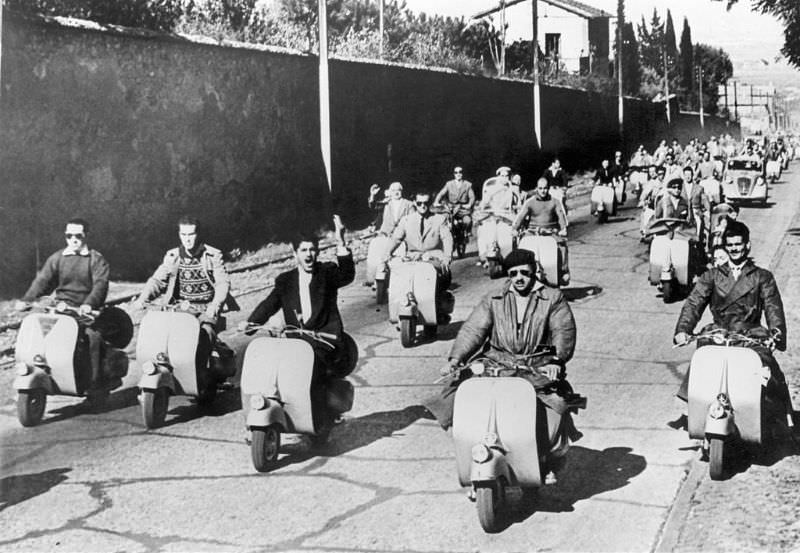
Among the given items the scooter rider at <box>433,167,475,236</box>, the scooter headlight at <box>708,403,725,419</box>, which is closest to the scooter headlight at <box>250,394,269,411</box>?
the scooter headlight at <box>708,403,725,419</box>

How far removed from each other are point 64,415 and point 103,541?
3.70 meters

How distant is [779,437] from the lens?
931cm

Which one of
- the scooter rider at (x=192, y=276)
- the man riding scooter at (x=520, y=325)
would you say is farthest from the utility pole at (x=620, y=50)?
the man riding scooter at (x=520, y=325)

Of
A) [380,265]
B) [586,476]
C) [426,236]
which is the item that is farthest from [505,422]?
[380,265]

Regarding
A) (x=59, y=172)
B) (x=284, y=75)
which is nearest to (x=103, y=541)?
(x=59, y=172)

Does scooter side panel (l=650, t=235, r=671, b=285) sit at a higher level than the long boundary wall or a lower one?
lower

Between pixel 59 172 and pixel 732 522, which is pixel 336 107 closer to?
pixel 59 172

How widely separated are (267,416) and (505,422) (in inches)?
78.9

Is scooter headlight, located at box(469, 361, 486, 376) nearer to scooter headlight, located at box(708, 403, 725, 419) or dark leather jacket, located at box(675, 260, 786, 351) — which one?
scooter headlight, located at box(708, 403, 725, 419)

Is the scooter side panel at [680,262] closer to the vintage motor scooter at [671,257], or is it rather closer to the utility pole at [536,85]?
the vintage motor scooter at [671,257]

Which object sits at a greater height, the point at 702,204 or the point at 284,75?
the point at 284,75

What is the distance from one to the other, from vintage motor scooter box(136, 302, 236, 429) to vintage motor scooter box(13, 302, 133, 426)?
0.61 m

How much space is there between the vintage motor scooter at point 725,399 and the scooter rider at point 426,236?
242 inches

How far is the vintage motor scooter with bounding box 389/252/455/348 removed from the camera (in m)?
13.6
